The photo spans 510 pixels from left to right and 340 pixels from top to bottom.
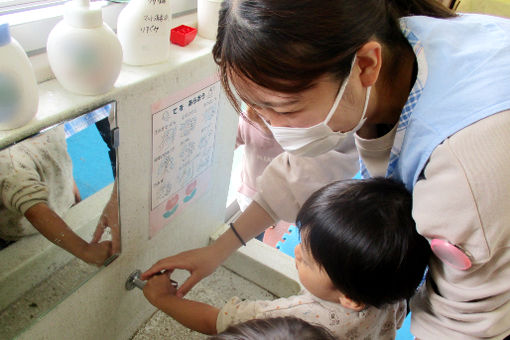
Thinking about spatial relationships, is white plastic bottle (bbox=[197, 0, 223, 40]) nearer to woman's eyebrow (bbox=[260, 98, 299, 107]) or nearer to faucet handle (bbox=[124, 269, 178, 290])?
woman's eyebrow (bbox=[260, 98, 299, 107])

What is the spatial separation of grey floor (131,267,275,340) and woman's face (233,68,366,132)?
0.60 meters

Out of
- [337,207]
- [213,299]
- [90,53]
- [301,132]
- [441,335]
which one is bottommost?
[213,299]

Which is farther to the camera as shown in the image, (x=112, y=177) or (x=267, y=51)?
(x=112, y=177)

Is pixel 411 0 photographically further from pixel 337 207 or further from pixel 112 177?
pixel 112 177

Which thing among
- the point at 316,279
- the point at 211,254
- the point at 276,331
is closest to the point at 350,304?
the point at 316,279

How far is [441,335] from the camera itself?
67 centimetres

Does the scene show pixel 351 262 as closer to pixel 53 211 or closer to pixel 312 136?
pixel 312 136

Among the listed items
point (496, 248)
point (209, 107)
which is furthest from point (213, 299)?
point (496, 248)

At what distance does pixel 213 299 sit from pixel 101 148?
61 cm

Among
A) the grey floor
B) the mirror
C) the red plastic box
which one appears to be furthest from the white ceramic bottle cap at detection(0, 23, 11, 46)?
the grey floor

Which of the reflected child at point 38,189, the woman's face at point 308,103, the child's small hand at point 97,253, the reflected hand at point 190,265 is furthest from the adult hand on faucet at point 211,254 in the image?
the woman's face at point 308,103

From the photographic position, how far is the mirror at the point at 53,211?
20.0 inches

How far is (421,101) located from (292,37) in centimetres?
21

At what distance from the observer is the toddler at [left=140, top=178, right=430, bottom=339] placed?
64cm
